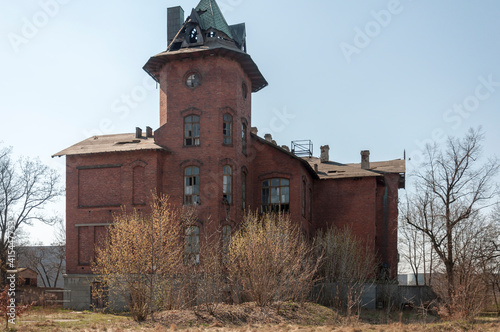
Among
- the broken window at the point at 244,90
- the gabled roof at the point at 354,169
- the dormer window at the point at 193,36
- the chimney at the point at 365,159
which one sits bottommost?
the gabled roof at the point at 354,169

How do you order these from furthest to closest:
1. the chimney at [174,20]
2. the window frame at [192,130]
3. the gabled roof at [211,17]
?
the chimney at [174,20] → the gabled roof at [211,17] → the window frame at [192,130]

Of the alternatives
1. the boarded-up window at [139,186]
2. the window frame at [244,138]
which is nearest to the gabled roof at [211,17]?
the window frame at [244,138]

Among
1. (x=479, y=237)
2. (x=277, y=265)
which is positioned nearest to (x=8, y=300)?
(x=277, y=265)

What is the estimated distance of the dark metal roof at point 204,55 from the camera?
31.7 metres

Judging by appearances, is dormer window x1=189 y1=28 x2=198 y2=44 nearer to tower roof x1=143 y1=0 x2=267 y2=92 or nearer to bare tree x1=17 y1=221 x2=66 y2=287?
tower roof x1=143 y1=0 x2=267 y2=92

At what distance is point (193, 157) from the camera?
31.5m

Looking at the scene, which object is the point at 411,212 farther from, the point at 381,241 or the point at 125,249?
the point at 125,249

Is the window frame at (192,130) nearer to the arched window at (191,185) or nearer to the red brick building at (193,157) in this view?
the red brick building at (193,157)

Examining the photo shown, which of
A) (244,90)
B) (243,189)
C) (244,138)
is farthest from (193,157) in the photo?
(244,90)

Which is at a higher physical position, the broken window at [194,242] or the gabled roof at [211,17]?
the gabled roof at [211,17]

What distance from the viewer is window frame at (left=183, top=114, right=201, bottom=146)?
31.9 meters

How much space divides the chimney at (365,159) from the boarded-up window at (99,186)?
18934mm

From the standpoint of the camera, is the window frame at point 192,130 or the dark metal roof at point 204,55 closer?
the dark metal roof at point 204,55

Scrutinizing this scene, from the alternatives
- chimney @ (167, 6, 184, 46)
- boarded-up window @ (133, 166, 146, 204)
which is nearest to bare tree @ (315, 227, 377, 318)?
boarded-up window @ (133, 166, 146, 204)
